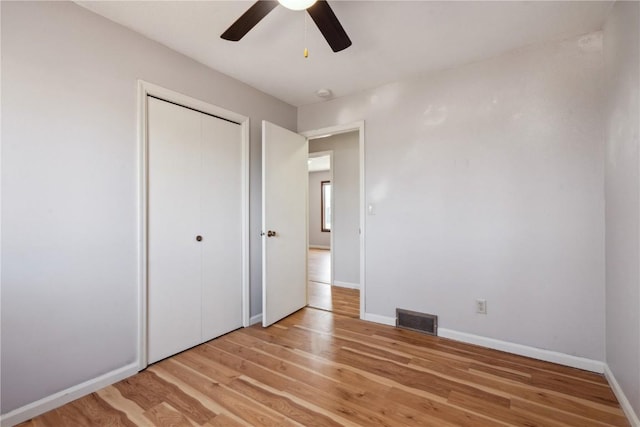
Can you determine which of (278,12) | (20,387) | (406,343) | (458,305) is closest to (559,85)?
(458,305)

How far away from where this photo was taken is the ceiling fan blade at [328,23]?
1437mm

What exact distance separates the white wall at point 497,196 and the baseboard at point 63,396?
2160 mm

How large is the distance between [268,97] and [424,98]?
1.63m

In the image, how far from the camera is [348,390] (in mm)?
1805

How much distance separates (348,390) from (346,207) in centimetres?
297

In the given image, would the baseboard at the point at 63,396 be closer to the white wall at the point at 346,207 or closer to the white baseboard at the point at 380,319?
the white baseboard at the point at 380,319

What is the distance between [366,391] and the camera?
1796mm

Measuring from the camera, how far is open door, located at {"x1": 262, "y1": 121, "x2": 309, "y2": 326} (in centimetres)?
279

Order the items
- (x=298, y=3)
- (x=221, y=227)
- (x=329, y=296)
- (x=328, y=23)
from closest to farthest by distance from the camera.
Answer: (x=298, y=3), (x=328, y=23), (x=221, y=227), (x=329, y=296)

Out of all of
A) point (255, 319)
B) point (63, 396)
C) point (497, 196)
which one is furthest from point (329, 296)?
point (63, 396)

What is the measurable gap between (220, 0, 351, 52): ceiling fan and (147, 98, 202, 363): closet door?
935 millimetres

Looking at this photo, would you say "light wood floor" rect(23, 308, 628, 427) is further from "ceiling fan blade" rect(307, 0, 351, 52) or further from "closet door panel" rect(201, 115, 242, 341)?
"ceiling fan blade" rect(307, 0, 351, 52)

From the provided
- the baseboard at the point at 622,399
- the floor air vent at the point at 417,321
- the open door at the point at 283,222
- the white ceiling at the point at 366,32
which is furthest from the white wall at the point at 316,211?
the baseboard at the point at 622,399

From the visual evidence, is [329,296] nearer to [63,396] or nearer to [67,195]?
[63,396]
